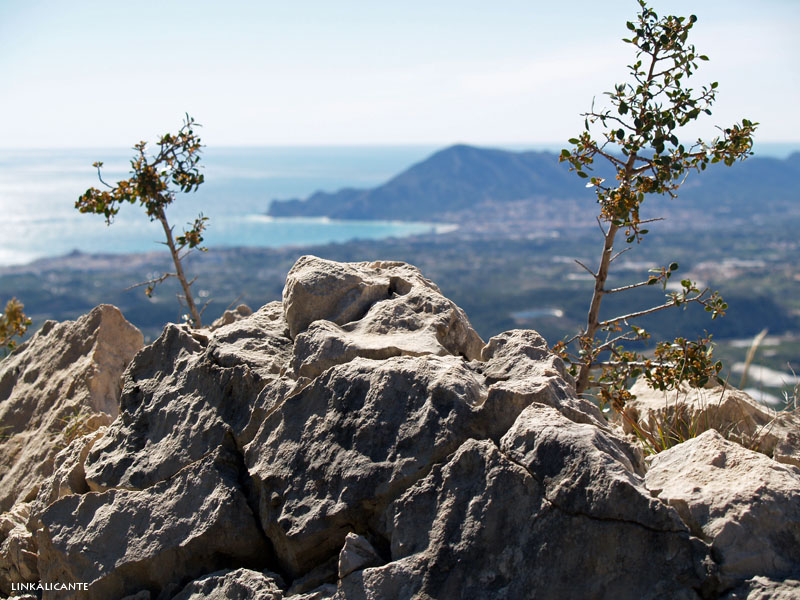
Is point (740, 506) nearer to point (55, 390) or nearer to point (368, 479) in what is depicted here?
point (368, 479)

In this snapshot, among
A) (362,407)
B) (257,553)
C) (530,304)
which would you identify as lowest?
(530,304)

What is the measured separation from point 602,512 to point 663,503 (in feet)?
1.25

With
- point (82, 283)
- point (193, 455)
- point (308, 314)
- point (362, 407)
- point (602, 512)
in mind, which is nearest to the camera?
point (602, 512)

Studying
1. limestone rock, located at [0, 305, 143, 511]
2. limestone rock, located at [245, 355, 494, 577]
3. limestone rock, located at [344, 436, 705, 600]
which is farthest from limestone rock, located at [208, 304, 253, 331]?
limestone rock, located at [344, 436, 705, 600]

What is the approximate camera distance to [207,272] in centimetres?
12350

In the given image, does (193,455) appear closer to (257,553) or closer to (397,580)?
(257,553)

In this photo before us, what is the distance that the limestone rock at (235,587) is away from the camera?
425 cm

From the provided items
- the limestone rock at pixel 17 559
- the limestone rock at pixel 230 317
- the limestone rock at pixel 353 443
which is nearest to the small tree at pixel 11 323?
the limestone rock at pixel 230 317

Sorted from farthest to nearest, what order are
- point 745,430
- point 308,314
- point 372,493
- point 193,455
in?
1. point 745,430
2. point 308,314
3. point 193,455
4. point 372,493

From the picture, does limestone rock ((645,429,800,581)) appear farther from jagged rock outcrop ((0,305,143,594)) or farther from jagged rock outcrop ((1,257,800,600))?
jagged rock outcrop ((0,305,143,594))

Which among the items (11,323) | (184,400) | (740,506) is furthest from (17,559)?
(740,506)

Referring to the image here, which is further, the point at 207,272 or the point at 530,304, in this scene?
the point at 207,272

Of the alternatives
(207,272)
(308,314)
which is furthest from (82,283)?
(308,314)

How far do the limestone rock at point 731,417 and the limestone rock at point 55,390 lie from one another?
5.20 metres
